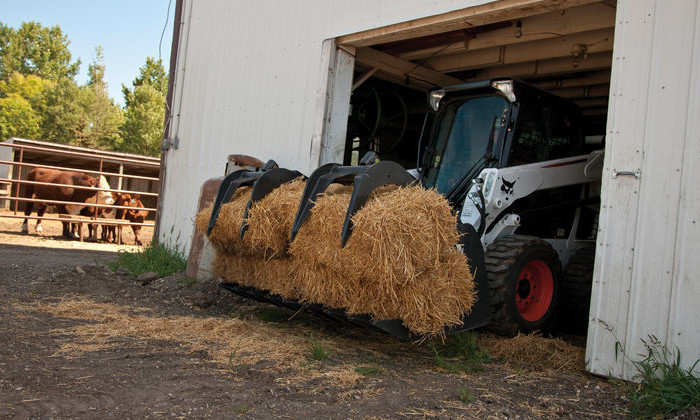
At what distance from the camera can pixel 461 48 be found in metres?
7.77

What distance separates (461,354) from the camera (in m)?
4.68

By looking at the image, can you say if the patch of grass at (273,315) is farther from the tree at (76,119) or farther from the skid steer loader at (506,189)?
the tree at (76,119)

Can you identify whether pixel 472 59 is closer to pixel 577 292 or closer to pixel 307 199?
pixel 577 292

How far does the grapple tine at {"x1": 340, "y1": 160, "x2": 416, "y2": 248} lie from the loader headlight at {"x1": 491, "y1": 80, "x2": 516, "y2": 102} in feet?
6.30

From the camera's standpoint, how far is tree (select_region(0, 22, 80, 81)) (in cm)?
5531

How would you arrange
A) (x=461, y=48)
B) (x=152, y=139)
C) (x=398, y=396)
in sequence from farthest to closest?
(x=152, y=139) → (x=461, y=48) → (x=398, y=396)

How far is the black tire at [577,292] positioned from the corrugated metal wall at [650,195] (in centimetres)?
143

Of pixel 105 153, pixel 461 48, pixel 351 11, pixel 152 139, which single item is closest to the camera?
pixel 351 11

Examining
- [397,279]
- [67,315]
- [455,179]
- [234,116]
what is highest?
[234,116]

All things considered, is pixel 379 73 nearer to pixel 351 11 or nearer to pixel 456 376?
pixel 351 11

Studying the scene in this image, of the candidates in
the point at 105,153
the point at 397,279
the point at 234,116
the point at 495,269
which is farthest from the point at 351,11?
the point at 105,153

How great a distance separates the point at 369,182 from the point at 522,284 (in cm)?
211

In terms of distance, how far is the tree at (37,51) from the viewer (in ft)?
181

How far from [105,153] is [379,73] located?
13320 mm
